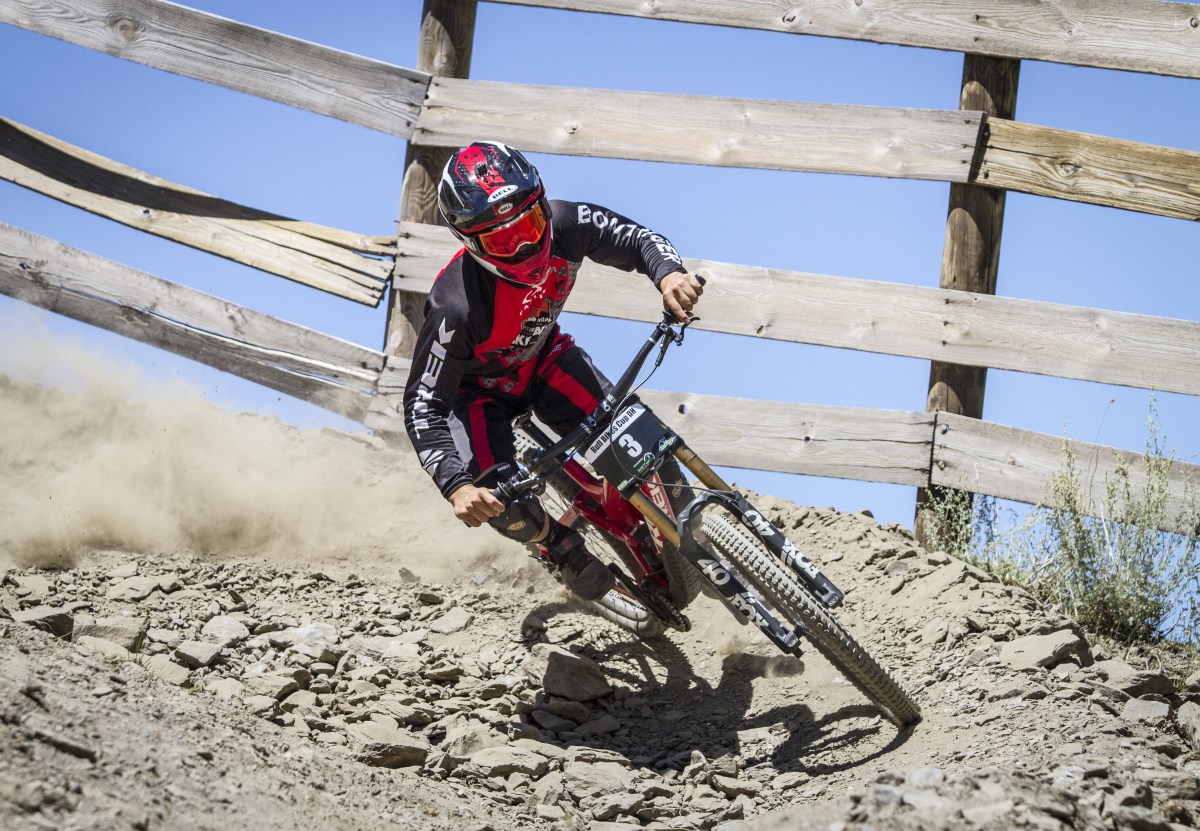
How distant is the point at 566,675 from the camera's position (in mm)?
5250

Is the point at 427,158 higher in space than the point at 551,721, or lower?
higher

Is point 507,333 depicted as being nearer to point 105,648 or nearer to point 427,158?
point 105,648

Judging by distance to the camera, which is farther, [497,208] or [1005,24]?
[1005,24]

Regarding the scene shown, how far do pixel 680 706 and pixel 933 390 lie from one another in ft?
9.23

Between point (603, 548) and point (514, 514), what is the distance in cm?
129

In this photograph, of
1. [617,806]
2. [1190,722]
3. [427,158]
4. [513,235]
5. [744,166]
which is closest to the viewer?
[617,806]

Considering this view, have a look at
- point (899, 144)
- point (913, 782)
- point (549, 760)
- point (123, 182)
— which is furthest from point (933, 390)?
point (123, 182)

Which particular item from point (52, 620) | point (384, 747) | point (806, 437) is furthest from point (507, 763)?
point (806, 437)

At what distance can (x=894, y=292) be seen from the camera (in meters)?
6.70

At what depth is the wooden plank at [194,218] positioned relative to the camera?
24.1 ft

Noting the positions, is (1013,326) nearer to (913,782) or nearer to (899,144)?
(899,144)

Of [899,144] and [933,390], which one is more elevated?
[899,144]

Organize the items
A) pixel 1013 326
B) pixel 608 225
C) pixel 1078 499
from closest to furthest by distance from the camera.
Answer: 1. pixel 608 225
2. pixel 1078 499
3. pixel 1013 326

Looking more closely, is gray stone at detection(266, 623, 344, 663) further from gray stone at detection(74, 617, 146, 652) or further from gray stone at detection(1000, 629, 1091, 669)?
gray stone at detection(1000, 629, 1091, 669)
